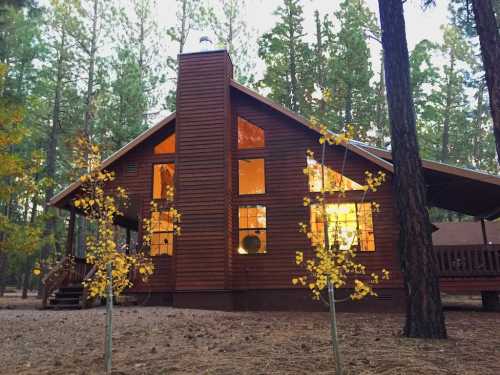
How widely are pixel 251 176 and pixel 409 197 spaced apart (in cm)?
725

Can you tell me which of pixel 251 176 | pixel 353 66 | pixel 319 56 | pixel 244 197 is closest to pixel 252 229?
pixel 244 197

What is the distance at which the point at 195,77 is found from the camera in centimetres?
1429

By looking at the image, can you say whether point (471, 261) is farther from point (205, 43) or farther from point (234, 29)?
point (234, 29)

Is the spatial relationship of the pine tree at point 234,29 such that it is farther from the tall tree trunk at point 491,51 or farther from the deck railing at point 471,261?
the tall tree trunk at point 491,51

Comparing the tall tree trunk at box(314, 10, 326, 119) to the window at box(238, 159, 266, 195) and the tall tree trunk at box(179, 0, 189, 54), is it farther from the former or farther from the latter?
the window at box(238, 159, 266, 195)

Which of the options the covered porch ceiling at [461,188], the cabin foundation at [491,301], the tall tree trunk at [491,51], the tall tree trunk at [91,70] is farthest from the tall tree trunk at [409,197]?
the tall tree trunk at [91,70]

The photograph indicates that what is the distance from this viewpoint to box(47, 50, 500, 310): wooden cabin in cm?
1272

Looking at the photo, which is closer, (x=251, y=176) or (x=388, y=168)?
(x=388, y=168)

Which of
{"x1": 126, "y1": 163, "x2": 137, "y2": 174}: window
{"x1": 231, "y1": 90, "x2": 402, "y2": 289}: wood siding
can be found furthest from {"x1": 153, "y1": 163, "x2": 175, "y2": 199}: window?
{"x1": 231, "y1": 90, "x2": 402, "y2": 289}: wood siding

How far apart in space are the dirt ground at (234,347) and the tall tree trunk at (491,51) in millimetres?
2946

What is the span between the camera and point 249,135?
47.2 feet

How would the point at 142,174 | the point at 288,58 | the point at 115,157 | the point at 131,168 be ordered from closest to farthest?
the point at 115,157, the point at 142,174, the point at 131,168, the point at 288,58

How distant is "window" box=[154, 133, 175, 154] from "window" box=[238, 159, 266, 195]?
257 centimetres

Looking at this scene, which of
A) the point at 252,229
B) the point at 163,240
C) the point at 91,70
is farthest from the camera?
the point at 91,70
